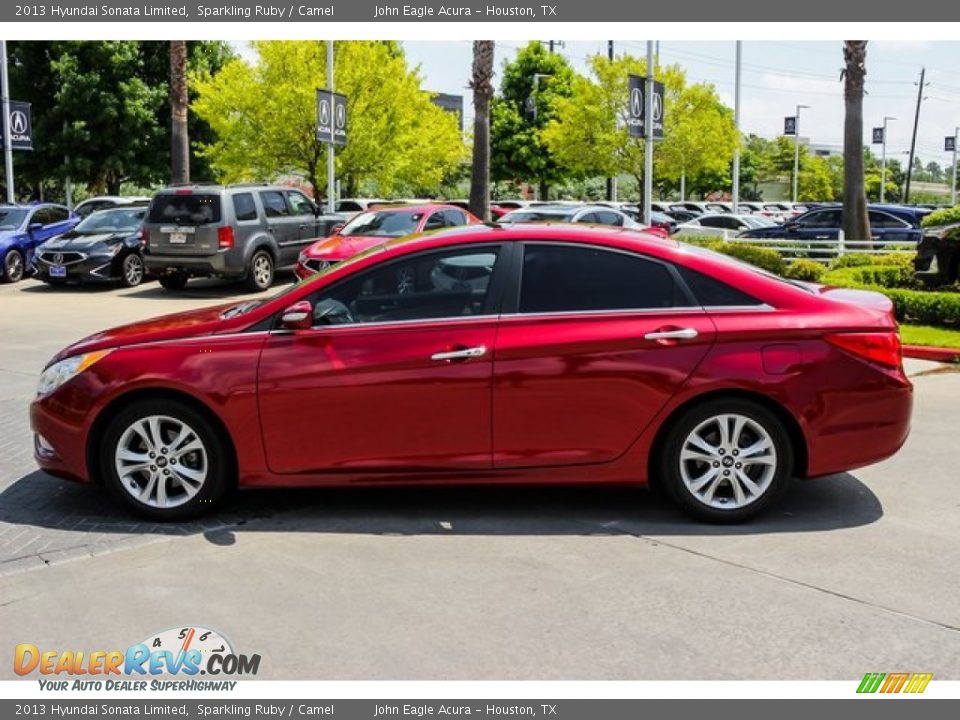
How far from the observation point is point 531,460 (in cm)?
561

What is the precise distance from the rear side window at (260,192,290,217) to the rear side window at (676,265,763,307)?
15001 mm

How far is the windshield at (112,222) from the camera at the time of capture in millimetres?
20953

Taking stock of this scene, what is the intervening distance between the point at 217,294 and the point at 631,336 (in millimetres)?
15261

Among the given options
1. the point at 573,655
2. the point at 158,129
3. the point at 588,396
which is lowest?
the point at 573,655

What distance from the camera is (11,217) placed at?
22312 millimetres

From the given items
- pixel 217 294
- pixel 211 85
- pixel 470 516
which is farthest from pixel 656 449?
pixel 211 85

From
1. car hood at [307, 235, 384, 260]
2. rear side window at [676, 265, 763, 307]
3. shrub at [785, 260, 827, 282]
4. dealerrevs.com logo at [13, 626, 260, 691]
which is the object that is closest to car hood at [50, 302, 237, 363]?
dealerrevs.com logo at [13, 626, 260, 691]

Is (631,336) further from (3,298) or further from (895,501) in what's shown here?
(3,298)

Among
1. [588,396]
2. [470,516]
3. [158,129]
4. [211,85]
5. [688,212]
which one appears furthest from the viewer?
[688,212]

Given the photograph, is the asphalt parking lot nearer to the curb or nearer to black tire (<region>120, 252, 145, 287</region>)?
the curb

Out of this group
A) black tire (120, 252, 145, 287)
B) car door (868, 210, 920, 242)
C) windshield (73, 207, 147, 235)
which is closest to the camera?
black tire (120, 252, 145, 287)

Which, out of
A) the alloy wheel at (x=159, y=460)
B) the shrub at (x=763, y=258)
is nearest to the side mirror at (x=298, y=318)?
the alloy wheel at (x=159, y=460)

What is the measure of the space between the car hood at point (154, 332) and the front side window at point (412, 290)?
0.66 metres

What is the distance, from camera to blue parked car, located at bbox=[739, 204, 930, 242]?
81.0ft
